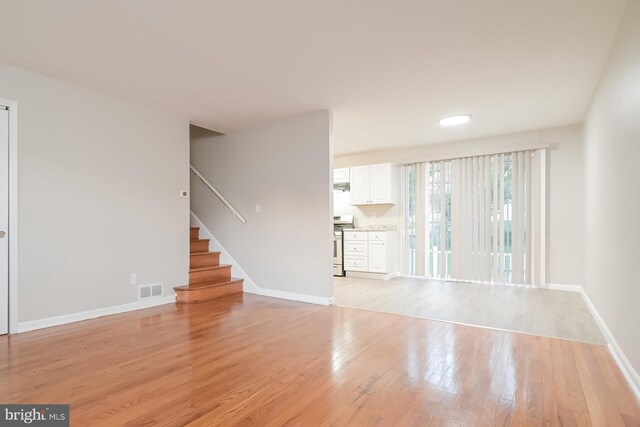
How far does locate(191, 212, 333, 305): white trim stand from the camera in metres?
4.50

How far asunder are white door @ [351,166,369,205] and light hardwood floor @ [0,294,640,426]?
3.58m

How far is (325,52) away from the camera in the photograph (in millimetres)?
2883

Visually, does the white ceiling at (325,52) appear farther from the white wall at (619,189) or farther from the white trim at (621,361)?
the white trim at (621,361)

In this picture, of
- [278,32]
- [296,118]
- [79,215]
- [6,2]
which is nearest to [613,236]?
[278,32]

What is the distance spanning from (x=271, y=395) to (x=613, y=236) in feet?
9.44

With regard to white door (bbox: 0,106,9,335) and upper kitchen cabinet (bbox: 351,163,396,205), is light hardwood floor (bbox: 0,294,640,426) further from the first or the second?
upper kitchen cabinet (bbox: 351,163,396,205)

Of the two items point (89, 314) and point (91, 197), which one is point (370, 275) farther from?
point (91, 197)

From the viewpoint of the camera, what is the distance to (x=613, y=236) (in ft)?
8.85

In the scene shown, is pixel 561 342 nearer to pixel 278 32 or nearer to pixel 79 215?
pixel 278 32

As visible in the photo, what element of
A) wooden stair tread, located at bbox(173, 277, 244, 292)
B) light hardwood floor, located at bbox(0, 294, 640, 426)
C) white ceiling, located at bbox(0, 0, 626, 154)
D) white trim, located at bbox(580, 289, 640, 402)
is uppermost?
white ceiling, located at bbox(0, 0, 626, 154)

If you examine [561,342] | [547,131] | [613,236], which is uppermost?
[547,131]

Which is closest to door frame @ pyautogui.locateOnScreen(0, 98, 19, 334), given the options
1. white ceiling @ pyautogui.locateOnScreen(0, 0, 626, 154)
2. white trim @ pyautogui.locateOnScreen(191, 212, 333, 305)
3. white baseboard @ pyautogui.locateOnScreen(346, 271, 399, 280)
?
white ceiling @ pyautogui.locateOnScreen(0, 0, 626, 154)

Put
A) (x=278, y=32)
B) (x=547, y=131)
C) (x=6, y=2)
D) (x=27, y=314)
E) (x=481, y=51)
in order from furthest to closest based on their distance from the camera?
(x=547, y=131) < (x=27, y=314) < (x=481, y=51) < (x=278, y=32) < (x=6, y=2)

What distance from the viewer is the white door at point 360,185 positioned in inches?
266
